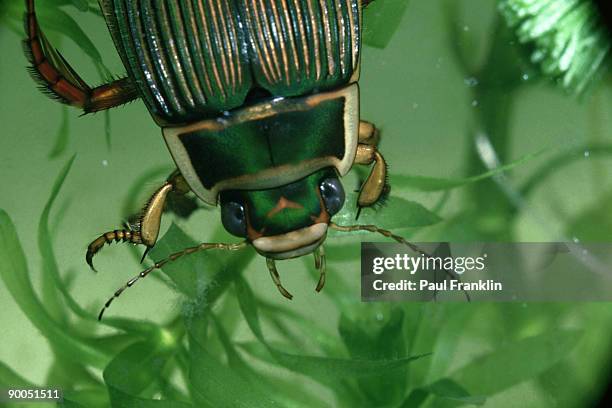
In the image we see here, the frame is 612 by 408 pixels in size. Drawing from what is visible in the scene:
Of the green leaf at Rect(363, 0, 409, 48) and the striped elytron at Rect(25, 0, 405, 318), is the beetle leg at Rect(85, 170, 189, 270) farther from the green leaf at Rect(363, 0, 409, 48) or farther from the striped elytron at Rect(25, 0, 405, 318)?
the green leaf at Rect(363, 0, 409, 48)

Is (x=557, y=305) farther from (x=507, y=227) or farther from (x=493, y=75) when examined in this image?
(x=493, y=75)

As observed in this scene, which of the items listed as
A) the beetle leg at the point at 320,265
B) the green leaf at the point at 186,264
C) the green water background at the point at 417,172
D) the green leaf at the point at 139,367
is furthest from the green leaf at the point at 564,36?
the green leaf at the point at 139,367

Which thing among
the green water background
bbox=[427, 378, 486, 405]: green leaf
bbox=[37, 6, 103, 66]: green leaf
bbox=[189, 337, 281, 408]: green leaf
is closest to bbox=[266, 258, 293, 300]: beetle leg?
the green water background

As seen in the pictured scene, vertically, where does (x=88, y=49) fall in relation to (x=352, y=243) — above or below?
above

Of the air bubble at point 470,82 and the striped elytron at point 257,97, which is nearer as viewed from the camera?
the striped elytron at point 257,97

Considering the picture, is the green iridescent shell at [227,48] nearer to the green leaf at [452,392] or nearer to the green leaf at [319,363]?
the green leaf at [319,363]

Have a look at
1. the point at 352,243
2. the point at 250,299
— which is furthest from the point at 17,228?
the point at 352,243
